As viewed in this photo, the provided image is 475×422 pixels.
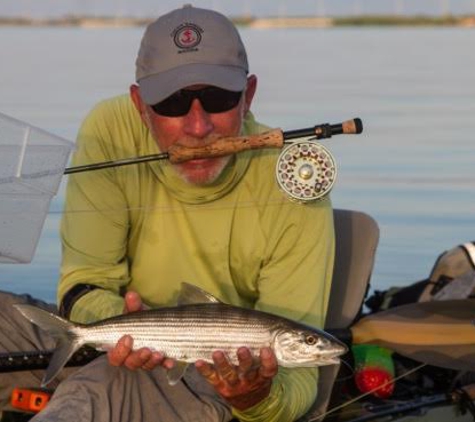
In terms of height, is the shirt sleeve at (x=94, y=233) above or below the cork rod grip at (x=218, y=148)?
below

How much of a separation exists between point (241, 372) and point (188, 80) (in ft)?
3.59

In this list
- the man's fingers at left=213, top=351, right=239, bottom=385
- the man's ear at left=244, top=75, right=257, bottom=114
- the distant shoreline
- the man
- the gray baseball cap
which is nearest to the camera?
the man's fingers at left=213, top=351, right=239, bottom=385

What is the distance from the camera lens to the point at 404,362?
22.6ft

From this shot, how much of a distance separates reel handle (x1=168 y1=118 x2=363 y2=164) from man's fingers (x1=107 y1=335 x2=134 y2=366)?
75 centimetres

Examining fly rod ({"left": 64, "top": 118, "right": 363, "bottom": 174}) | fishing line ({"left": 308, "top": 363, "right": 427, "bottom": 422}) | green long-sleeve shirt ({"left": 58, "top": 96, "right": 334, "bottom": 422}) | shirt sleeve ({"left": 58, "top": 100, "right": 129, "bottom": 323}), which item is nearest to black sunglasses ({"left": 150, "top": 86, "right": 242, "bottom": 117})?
fly rod ({"left": 64, "top": 118, "right": 363, "bottom": 174})

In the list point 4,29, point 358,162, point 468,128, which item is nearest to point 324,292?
point 358,162

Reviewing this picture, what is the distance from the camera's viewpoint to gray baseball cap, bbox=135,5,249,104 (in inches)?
236

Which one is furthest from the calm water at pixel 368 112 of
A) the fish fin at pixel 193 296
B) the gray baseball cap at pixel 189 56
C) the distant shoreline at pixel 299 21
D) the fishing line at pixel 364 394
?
the distant shoreline at pixel 299 21

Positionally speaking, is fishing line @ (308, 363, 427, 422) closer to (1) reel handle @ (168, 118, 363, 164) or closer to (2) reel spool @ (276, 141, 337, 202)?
(2) reel spool @ (276, 141, 337, 202)

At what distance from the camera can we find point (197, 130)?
5992mm

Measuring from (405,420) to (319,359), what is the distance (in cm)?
98

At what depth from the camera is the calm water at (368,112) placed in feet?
38.0

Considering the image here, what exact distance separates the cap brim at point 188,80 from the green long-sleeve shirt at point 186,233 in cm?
28

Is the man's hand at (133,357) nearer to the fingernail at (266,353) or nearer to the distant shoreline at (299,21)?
the fingernail at (266,353)
